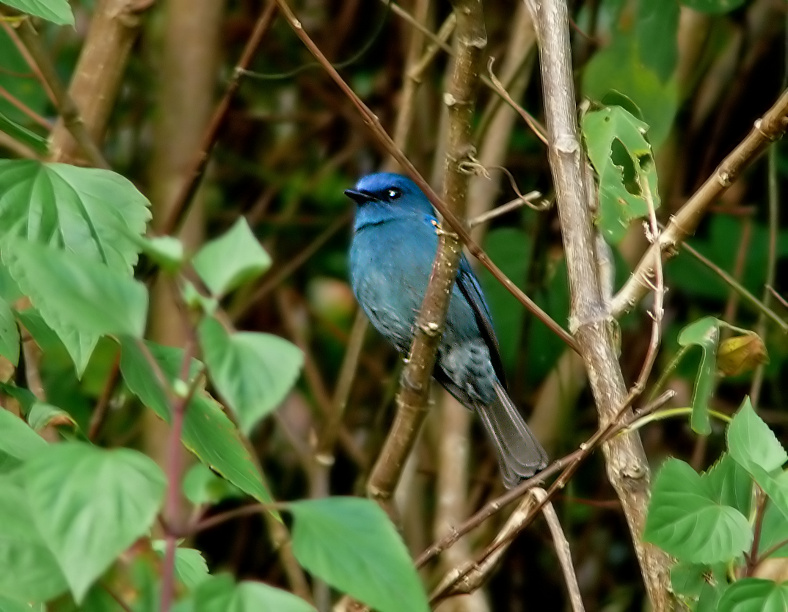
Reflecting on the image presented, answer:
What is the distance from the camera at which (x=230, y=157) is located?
16.8 feet

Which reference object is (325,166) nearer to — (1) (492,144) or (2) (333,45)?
(2) (333,45)

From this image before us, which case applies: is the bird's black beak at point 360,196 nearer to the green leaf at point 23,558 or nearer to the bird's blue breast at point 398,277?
the bird's blue breast at point 398,277

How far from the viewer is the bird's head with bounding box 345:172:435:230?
4199mm

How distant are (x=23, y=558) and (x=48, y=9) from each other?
3.30ft

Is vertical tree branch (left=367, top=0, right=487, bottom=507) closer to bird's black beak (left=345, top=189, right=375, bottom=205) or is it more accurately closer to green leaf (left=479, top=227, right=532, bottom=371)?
green leaf (left=479, top=227, right=532, bottom=371)

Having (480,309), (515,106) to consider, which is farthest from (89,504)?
(480,309)

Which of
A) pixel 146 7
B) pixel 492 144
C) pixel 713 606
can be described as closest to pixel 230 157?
pixel 492 144

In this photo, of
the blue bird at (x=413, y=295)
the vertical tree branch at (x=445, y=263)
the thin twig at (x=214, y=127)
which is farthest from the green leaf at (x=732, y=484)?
the blue bird at (x=413, y=295)

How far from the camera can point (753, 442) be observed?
1.58 metres

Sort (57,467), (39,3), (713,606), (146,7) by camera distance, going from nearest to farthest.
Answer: (57,467), (713,606), (39,3), (146,7)

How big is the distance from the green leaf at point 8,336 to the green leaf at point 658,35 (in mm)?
2204

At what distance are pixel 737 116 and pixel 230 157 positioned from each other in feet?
7.59

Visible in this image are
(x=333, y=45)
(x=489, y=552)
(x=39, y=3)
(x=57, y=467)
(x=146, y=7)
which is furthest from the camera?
(x=333, y=45)

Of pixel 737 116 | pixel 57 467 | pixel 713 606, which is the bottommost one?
pixel 713 606
